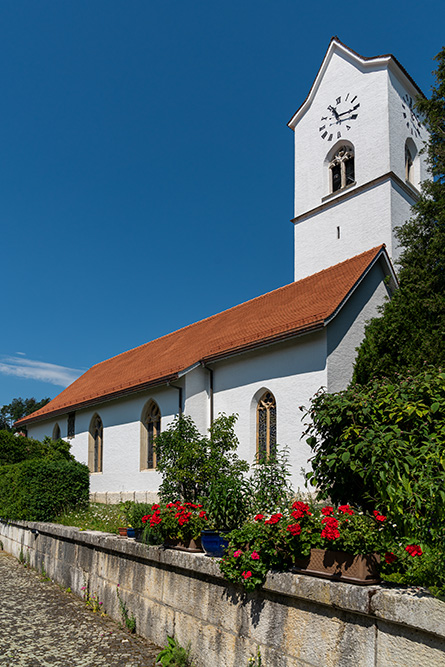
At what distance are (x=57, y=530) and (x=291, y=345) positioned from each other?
665 centimetres

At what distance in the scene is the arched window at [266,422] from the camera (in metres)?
13.7

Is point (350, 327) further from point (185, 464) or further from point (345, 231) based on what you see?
point (345, 231)

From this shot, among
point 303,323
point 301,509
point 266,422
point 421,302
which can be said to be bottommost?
point 301,509

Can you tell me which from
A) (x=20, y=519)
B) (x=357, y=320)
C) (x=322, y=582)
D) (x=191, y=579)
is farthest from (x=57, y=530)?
(x=357, y=320)

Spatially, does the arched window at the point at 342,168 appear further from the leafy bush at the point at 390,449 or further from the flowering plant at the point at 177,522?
the leafy bush at the point at 390,449

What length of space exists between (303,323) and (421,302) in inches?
124

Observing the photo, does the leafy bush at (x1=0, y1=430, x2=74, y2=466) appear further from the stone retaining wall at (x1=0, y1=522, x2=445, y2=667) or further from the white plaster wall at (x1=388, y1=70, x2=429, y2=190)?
the white plaster wall at (x1=388, y1=70, x2=429, y2=190)

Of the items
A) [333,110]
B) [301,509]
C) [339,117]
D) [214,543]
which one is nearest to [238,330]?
[339,117]

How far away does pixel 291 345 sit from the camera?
43.5ft

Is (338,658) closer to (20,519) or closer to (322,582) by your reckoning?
(322,582)

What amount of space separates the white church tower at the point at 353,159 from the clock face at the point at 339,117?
0.04 m

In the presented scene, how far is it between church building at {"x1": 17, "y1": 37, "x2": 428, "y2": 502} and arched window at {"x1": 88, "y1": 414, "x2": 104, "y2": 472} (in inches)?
1.5

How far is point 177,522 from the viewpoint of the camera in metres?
6.48

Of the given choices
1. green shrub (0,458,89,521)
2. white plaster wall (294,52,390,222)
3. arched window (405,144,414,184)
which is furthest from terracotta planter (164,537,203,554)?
arched window (405,144,414,184)
